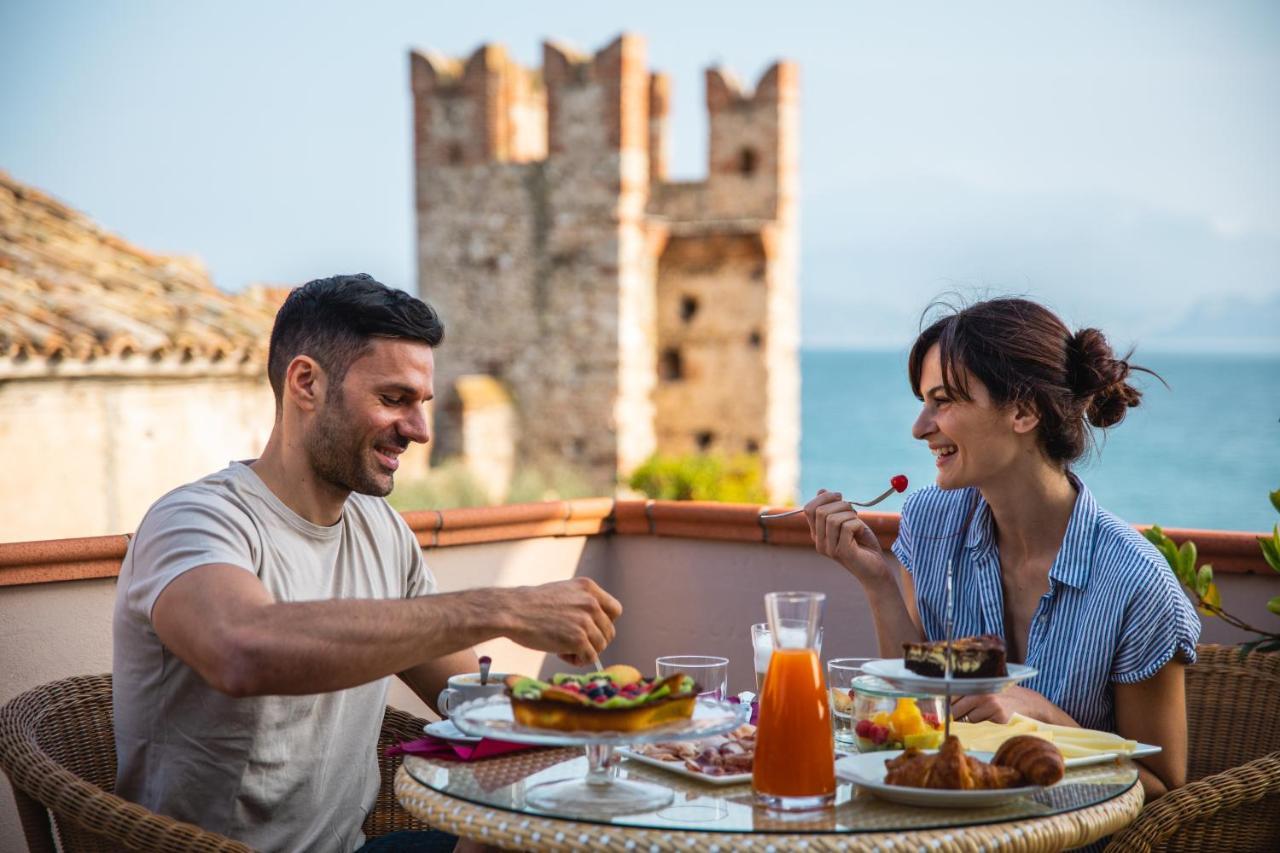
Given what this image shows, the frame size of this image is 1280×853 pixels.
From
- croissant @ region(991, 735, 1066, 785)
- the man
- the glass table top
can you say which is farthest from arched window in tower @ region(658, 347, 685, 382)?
croissant @ region(991, 735, 1066, 785)

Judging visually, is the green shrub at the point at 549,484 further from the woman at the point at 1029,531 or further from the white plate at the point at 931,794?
the white plate at the point at 931,794

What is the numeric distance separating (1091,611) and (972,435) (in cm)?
41

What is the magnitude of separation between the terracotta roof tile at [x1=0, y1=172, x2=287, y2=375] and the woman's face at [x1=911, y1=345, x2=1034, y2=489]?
7898 millimetres

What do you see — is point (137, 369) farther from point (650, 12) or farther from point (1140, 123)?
point (1140, 123)

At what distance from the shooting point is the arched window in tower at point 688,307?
74.8 feet

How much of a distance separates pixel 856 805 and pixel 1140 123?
→ 74.0 meters

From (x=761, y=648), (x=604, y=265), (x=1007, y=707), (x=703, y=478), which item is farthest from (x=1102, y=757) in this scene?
(x=604, y=265)

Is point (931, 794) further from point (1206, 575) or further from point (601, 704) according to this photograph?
point (1206, 575)

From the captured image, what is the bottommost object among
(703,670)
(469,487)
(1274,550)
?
(469,487)

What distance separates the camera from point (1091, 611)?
266 cm

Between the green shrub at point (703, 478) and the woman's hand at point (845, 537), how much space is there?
16.5 m

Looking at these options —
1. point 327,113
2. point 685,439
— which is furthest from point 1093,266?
point 685,439

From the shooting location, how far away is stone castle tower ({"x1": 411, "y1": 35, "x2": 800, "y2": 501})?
869 inches

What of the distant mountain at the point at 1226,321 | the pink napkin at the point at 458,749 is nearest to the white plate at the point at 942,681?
the pink napkin at the point at 458,749
